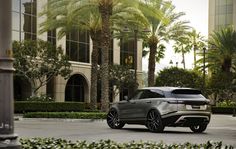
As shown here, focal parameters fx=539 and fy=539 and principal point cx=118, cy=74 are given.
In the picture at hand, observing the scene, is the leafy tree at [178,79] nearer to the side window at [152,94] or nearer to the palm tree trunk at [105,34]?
the palm tree trunk at [105,34]

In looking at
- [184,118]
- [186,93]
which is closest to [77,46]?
[186,93]

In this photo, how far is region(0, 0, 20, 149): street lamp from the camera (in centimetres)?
549

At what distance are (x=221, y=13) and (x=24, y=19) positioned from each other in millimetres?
53451

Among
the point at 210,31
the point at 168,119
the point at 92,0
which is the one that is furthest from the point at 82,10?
the point at 210,31

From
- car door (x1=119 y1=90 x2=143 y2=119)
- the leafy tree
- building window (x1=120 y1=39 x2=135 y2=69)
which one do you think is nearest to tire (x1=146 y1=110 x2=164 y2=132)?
car door (x1=119 y1=90 x2=143 y2=119)

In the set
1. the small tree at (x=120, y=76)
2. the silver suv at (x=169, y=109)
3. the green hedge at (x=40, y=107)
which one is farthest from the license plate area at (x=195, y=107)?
the small tree at (x=120, y=76)

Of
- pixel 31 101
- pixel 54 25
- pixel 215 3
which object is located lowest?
pixel 31 101

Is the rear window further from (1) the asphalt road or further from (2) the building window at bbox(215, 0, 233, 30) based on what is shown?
(2) the building window at bbox(215, 0, 233, 30)

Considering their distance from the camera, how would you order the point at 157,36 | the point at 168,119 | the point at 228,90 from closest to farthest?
the point at 168,119 → the point at 157,36 → the point at 228,90

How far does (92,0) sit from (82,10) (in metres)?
0.95

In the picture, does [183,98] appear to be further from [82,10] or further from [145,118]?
[82,10]

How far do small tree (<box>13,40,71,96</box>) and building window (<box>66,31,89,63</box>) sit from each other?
25.8 feet

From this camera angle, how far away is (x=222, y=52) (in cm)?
6388

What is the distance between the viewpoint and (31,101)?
35.8 metres
